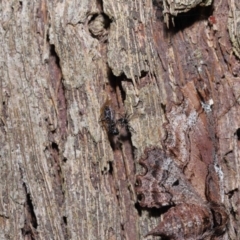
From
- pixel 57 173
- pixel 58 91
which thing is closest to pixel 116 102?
pixel 58 91

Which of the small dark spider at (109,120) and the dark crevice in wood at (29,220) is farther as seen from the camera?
the dark crevice in wood at (29,220)

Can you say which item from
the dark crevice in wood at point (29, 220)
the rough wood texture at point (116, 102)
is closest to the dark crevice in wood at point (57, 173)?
the rough wood texture at point (116, 102)

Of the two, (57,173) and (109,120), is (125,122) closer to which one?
(109,120)

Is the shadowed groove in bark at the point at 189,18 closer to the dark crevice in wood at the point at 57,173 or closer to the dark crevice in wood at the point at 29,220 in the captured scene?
the dark crevice in wood at the point at 57,173

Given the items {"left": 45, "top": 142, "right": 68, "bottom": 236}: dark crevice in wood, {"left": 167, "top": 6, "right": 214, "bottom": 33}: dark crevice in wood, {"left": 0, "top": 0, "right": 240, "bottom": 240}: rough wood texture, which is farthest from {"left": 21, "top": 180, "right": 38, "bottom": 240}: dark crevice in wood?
{"left": 167, "top": 6, "right": 214, "bottom": 33}: dark crevice in wood

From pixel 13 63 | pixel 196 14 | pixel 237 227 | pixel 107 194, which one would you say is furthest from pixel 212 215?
pixel 13 63

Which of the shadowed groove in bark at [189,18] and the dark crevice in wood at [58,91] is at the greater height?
the shadowed groove in bark at [189,18]

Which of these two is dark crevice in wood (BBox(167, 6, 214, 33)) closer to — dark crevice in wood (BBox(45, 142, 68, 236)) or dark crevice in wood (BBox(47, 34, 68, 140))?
dark crevice in wood (BBox(47, 34, 68, 140))

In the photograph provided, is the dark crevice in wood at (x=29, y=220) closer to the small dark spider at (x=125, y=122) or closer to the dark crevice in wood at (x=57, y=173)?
the dark crevice in wood at (x=57, y=173)

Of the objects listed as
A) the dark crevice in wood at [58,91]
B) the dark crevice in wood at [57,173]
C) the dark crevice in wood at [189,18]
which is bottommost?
the dark crevice in wood at [57,173]
